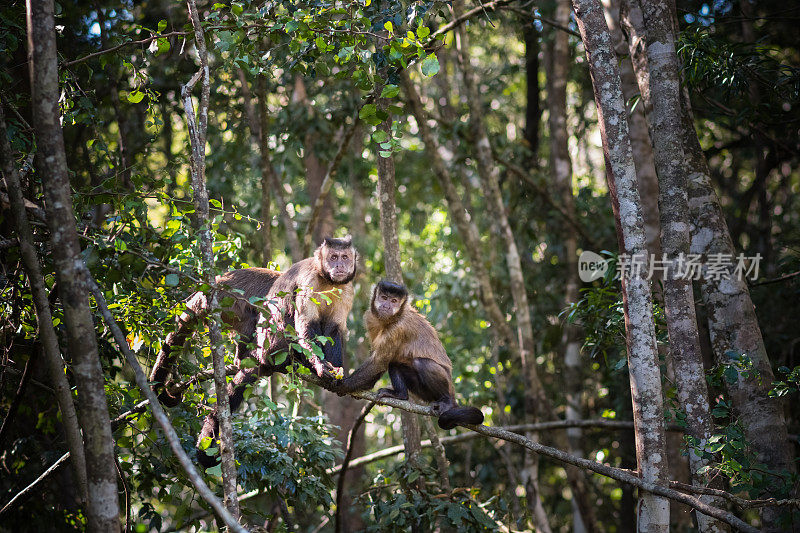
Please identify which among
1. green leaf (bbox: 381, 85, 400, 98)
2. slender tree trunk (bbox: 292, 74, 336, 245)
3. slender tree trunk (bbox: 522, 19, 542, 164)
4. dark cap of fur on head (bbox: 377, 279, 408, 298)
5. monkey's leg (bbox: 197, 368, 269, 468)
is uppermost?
slender tree trunk (bbox: 522, 19, 542, 164)

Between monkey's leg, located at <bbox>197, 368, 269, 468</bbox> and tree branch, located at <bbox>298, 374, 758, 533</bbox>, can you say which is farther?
monkey's leg, located at <bbox>197, 368, 269, 468</bbox>

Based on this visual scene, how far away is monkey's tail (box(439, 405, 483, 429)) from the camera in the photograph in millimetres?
5449

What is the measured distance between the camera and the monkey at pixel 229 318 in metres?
5.64

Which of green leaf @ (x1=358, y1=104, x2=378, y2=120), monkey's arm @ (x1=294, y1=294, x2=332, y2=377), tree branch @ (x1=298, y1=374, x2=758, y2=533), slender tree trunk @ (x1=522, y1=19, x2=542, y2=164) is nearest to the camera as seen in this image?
tree branch @ (x1=298, y1=374, x2=758, y2=533)

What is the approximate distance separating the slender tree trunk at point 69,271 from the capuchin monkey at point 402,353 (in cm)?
259

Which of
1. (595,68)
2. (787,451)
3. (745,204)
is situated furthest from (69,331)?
(745,204)

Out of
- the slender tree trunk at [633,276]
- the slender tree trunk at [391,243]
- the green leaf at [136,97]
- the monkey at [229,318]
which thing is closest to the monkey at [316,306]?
the monkey at [229,318]

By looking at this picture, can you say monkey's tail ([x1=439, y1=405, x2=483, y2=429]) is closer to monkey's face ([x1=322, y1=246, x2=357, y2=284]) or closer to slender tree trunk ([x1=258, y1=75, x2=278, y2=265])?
monkey's face ([x1=322, y1=246, x2=357, y2=284])

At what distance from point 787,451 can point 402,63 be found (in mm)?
4768

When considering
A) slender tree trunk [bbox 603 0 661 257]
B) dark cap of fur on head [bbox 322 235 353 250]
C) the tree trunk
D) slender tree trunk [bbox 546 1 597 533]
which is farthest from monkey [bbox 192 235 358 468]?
slender tree trunk [bbox 546 1 597 533]

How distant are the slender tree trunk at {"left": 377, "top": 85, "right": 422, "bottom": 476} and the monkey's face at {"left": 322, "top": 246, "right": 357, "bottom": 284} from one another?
31.6 inches

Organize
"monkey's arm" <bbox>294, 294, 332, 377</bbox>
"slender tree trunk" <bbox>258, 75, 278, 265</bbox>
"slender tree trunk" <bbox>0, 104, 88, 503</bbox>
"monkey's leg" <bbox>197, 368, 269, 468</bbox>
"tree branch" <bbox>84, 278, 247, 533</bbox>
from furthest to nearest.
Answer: "slender tree trunk" <bbox>258, 75, 278, 265</bbox>
"monkey's arm" <bbox>294, 294, 332, 377</bbox>
"monkey's leg" <bbox>197, 368, 269, 468</bbox>
"slender tree trunk" <bbox>0, 104, 88, 503</bbox>
"tree branch" <bbox>84, 278, 247, 533</bbox>

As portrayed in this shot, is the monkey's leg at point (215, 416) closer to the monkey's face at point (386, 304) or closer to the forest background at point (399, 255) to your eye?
the forest background at point (399, 255)

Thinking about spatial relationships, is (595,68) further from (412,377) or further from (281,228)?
(281,228)
